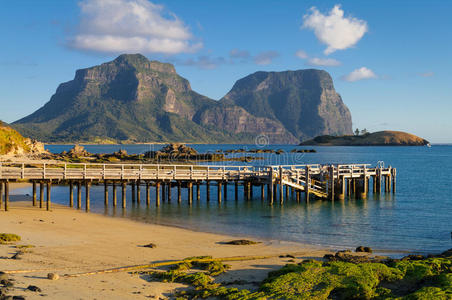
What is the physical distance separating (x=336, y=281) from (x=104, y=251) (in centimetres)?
1074

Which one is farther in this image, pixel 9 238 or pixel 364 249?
pixel 364 249

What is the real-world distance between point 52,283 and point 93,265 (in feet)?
9.26

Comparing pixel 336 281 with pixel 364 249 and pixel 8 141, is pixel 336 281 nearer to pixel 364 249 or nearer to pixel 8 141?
pixel 364 249

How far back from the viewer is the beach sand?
1414 centimetres

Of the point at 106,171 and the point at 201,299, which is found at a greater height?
the point at 106,171

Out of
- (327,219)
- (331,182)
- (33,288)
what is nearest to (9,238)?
(33,288)

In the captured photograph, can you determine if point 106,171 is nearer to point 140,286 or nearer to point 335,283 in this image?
point 140,286

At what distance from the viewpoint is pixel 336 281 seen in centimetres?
1488

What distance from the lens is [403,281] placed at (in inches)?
613

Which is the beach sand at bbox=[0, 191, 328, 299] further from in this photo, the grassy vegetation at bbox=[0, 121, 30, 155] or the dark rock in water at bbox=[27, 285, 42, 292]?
the grassy vegetation at bbox=[0, 121, 30, 155]

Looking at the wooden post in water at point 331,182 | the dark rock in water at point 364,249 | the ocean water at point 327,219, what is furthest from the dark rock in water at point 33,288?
the wooden post in water at point 331,182

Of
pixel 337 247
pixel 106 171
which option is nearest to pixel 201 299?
pixel 337 247

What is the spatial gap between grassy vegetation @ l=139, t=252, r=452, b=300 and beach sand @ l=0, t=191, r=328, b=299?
2.69ft

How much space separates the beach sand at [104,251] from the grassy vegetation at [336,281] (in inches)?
32.3
